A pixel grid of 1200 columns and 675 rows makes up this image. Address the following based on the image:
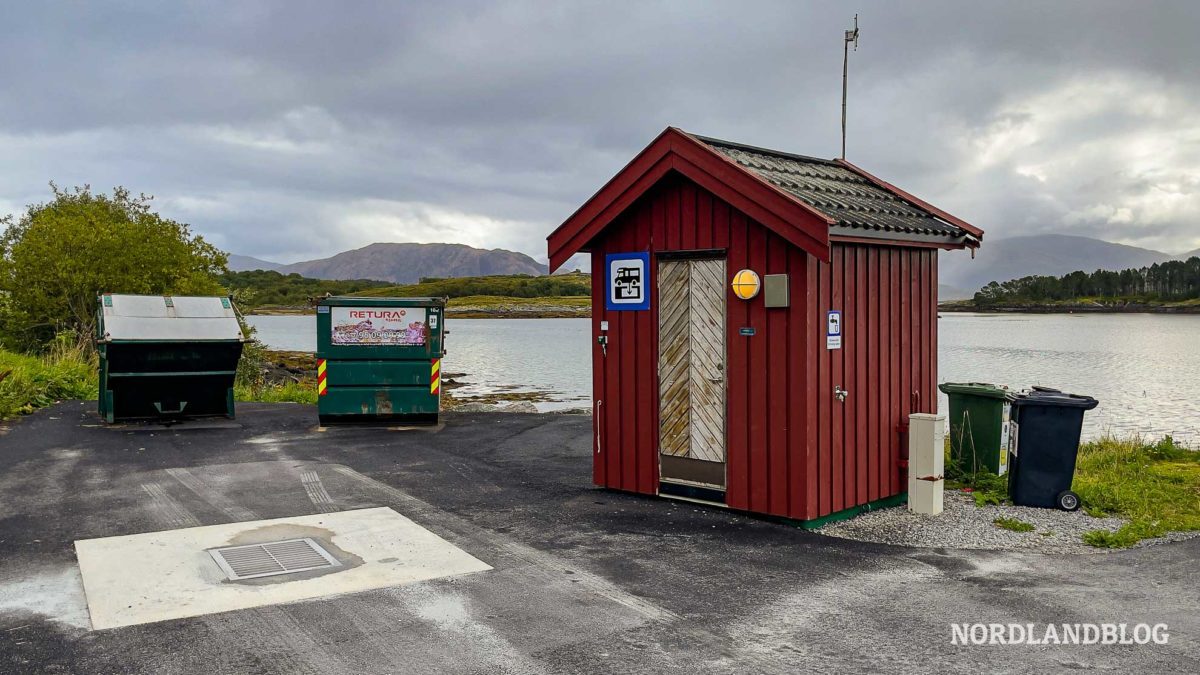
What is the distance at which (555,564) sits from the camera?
21.9ft

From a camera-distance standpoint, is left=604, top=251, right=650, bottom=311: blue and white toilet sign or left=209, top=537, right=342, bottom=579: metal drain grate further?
left=604, top=251, right=650, bottom=311: blue and white toilet sign

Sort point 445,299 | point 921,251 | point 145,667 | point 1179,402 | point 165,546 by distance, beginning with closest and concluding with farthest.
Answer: point 145,667, point 165,546, point 921,251, point 445,299, point 1179,402

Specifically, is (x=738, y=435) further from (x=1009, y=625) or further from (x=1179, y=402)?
(x=1179, y=402)

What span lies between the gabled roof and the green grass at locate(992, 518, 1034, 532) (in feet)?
8.73

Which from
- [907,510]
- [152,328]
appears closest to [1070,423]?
[907,510]

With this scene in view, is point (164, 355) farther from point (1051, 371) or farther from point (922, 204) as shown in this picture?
point (1051, 371)

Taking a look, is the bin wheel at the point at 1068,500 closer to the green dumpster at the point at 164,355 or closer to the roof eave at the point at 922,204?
the roof eave at the point at 922,204

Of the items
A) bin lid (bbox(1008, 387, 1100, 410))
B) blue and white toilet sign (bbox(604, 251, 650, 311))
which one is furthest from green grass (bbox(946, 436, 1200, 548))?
blue and white toilet sign (bbox(604, 251, 650, 311))

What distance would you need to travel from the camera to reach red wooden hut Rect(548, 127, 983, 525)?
308 inches

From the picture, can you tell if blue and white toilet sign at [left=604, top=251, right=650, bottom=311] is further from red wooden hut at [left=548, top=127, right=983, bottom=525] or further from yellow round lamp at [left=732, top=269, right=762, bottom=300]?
yellow round lamp at [left=732, top=269, right=762, bottom=300]

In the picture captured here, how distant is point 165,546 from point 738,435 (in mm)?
4740

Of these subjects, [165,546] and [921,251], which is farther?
[921,251]

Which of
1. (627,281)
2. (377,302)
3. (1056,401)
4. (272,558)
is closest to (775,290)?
(627,281)

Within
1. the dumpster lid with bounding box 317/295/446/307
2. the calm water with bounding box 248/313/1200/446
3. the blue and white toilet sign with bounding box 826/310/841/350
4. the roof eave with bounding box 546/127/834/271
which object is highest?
the roof eave with bounding box 546/127/834/271
